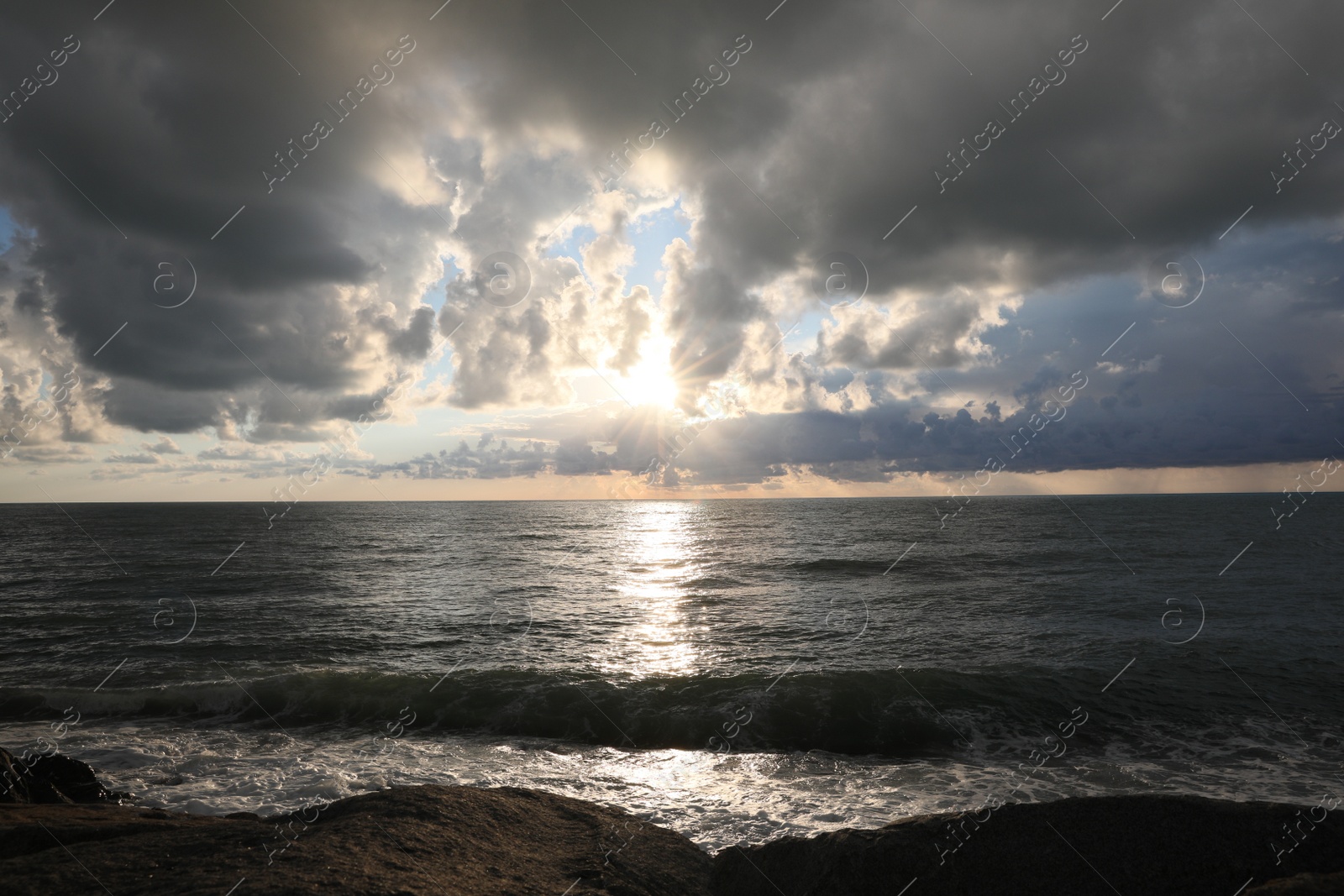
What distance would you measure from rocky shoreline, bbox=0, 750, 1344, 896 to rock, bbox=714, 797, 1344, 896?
0.04ft

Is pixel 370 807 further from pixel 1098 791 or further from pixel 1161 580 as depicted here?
pixel 1161 580

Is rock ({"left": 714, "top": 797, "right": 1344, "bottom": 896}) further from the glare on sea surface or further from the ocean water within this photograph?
the glare on sea surface

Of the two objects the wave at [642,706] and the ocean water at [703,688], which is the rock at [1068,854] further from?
the wave at [642,706]

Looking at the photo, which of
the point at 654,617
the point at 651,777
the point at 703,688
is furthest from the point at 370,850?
the point at 654,617

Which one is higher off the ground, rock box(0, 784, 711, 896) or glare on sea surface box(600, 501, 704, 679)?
rock box(0, 784, 711, 896)

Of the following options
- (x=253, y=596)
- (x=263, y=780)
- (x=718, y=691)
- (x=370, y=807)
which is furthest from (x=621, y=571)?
(x=370, y=807)

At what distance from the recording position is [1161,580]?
29391mm

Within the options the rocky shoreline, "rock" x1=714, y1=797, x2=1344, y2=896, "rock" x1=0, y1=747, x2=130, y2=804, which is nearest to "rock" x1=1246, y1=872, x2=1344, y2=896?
the rocky shoreline

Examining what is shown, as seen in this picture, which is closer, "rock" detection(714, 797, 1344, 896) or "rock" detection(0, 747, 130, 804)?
"rock" detection(714, 797, 1344, 896)

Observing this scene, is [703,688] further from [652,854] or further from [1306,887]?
[1306,887]

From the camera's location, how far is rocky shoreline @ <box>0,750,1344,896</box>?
14.0 feet

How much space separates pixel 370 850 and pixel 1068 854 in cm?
575

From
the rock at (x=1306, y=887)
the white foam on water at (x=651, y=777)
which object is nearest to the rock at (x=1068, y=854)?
the rock at (x=1306, y=887)

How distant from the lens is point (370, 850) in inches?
185
